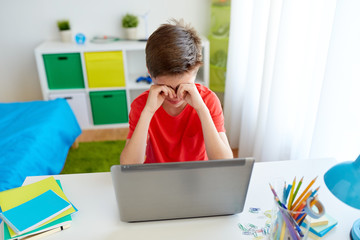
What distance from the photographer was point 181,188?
836 millimetres

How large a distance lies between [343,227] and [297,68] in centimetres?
93

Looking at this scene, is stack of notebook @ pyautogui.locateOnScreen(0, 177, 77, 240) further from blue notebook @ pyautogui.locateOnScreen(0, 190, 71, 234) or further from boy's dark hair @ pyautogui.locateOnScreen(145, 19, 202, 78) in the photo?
boy's dark hair @ pyautogui.locateOnScreen(145, 19, 202, 78)

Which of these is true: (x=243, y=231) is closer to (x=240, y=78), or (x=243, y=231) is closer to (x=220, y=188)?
(x=220, y=188)

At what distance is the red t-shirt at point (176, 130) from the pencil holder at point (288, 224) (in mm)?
527

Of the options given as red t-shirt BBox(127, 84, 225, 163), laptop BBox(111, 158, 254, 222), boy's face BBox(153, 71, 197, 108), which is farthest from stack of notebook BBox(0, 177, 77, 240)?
boy's face BBox(153, 71, 197, 108)

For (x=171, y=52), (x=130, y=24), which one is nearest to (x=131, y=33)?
(x=130, y=24)

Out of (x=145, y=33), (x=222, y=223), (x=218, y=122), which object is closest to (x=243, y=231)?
(x=222, y=223)

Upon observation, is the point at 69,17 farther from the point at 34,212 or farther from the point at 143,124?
the point at 34,212

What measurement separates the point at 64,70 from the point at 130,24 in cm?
71

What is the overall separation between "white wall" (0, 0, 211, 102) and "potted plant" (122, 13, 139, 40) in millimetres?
95

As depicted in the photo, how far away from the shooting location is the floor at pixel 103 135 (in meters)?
2.82

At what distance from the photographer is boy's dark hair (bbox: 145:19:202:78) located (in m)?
1.07

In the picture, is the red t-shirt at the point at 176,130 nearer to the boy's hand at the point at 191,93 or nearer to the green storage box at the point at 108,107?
the boy's hand at the point at 191,93

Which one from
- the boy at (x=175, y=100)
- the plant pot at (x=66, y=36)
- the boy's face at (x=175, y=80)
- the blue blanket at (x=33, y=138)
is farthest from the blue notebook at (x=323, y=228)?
the plant pot at (x=66, y=36)
